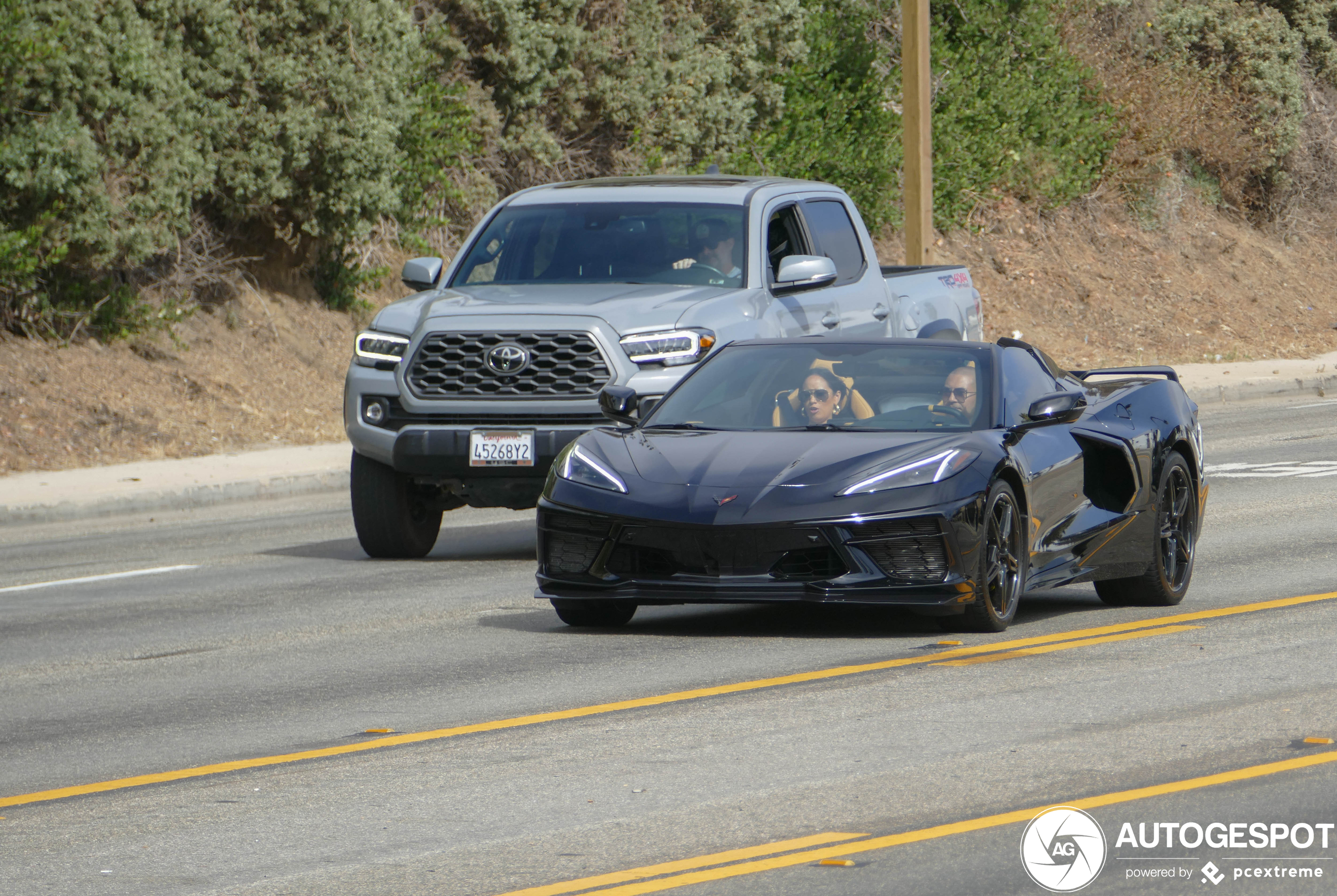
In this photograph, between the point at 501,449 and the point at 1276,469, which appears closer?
the point at 501,449

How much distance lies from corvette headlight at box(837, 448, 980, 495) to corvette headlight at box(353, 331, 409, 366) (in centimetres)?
451

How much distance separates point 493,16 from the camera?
25.2m

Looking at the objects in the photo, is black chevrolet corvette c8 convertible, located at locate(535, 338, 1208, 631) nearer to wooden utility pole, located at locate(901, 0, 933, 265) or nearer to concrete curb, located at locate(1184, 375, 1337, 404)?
wooden utility pole, located at locate(901, 0, 933, 265)

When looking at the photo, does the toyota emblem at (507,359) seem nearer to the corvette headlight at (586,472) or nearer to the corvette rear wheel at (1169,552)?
the corvette headlight at (586,472)

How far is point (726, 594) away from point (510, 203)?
5543 millimetres

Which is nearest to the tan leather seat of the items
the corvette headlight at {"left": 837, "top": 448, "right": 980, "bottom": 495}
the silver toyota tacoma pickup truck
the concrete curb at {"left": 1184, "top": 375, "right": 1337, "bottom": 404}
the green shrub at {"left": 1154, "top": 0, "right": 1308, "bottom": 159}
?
the corvette headlight at {"left": 837, "top": 448, "right": 980, "bottom": 495}

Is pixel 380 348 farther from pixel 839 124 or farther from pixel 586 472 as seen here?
pixel 839 124

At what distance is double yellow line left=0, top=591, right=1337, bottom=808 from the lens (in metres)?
6.69

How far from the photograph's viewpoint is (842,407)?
9.69 m

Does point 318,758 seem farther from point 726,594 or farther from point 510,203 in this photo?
point 510,203

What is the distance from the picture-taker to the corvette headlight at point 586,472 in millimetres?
9180

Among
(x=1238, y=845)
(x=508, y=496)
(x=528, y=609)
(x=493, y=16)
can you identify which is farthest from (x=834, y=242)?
(x=493, y=16)

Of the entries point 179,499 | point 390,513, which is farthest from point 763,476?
point 179,499

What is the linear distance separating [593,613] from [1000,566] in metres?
1.94
